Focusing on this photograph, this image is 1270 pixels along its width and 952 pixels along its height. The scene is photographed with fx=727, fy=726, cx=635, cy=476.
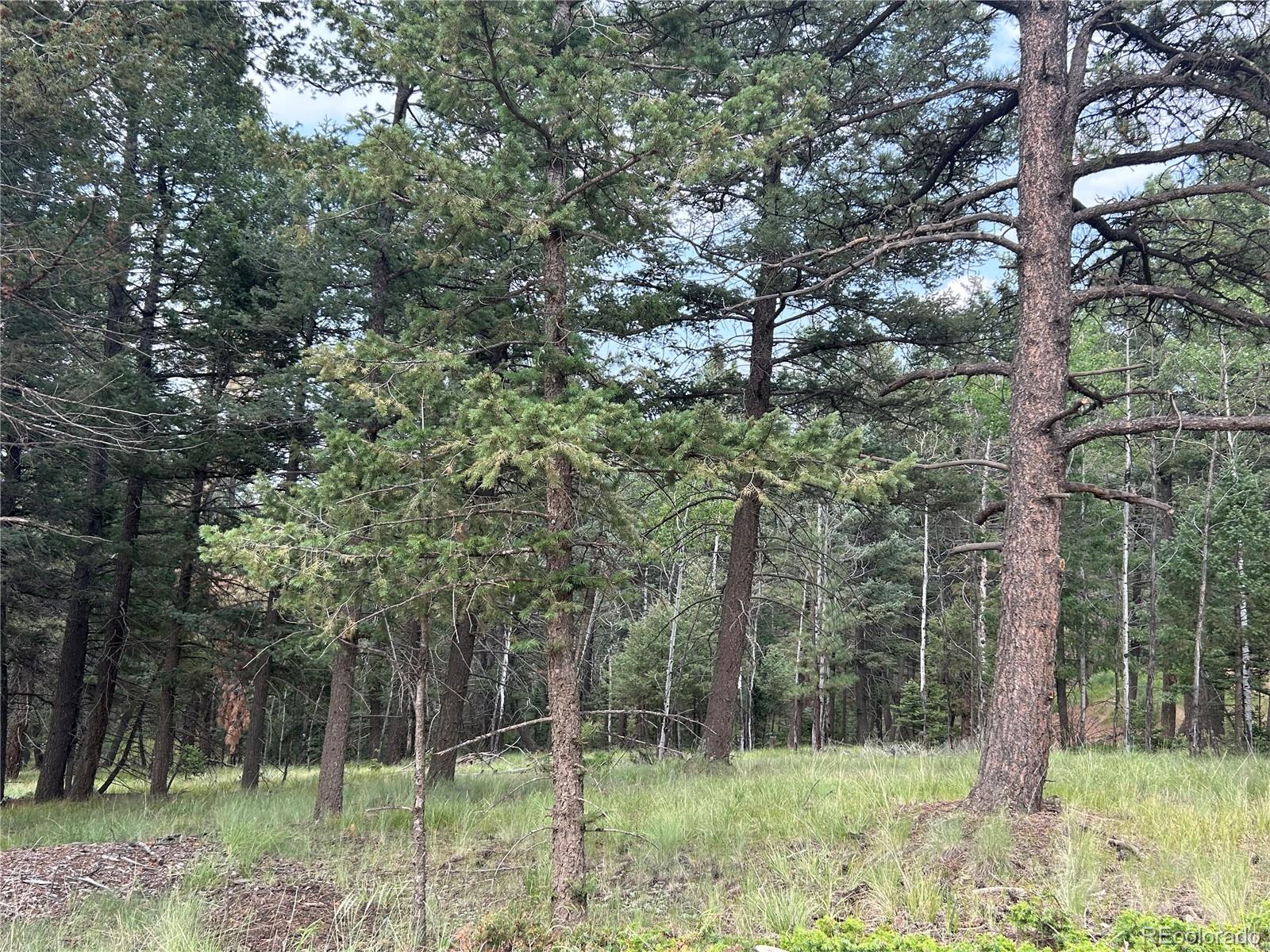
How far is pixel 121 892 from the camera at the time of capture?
5.86 meters

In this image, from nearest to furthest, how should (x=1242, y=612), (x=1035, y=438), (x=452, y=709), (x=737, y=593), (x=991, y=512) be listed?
1. (x=1035, y=438)
2. (x=991, y=512)
3. (x=737, y=593)
4. (x=452, y=709)
5. (x=1242, y=612)

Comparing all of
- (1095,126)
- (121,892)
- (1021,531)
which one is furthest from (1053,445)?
(121,892)

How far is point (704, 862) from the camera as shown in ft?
19.7

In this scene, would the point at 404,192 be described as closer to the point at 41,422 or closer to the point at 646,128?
the point at 646,128

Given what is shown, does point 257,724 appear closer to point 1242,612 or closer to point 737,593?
point 737,593

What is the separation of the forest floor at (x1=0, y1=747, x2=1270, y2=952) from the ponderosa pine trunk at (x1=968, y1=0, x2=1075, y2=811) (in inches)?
23.3

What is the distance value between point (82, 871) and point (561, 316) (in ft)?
21.1

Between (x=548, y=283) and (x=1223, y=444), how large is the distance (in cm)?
2035

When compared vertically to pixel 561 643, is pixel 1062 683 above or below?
below

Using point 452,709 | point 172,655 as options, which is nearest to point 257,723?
point 172,655

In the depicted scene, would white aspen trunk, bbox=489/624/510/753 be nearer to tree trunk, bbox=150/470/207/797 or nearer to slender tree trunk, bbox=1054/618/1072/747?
tree trunk, bbox=150/470/207/797

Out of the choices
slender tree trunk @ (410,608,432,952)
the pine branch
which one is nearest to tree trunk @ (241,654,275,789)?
slender tree trunk @ (410,608,432,952)

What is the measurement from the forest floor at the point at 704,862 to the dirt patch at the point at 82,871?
3cm

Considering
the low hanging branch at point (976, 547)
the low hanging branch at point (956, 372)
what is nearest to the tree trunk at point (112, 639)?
the low hanging branch at point (956, 372)
